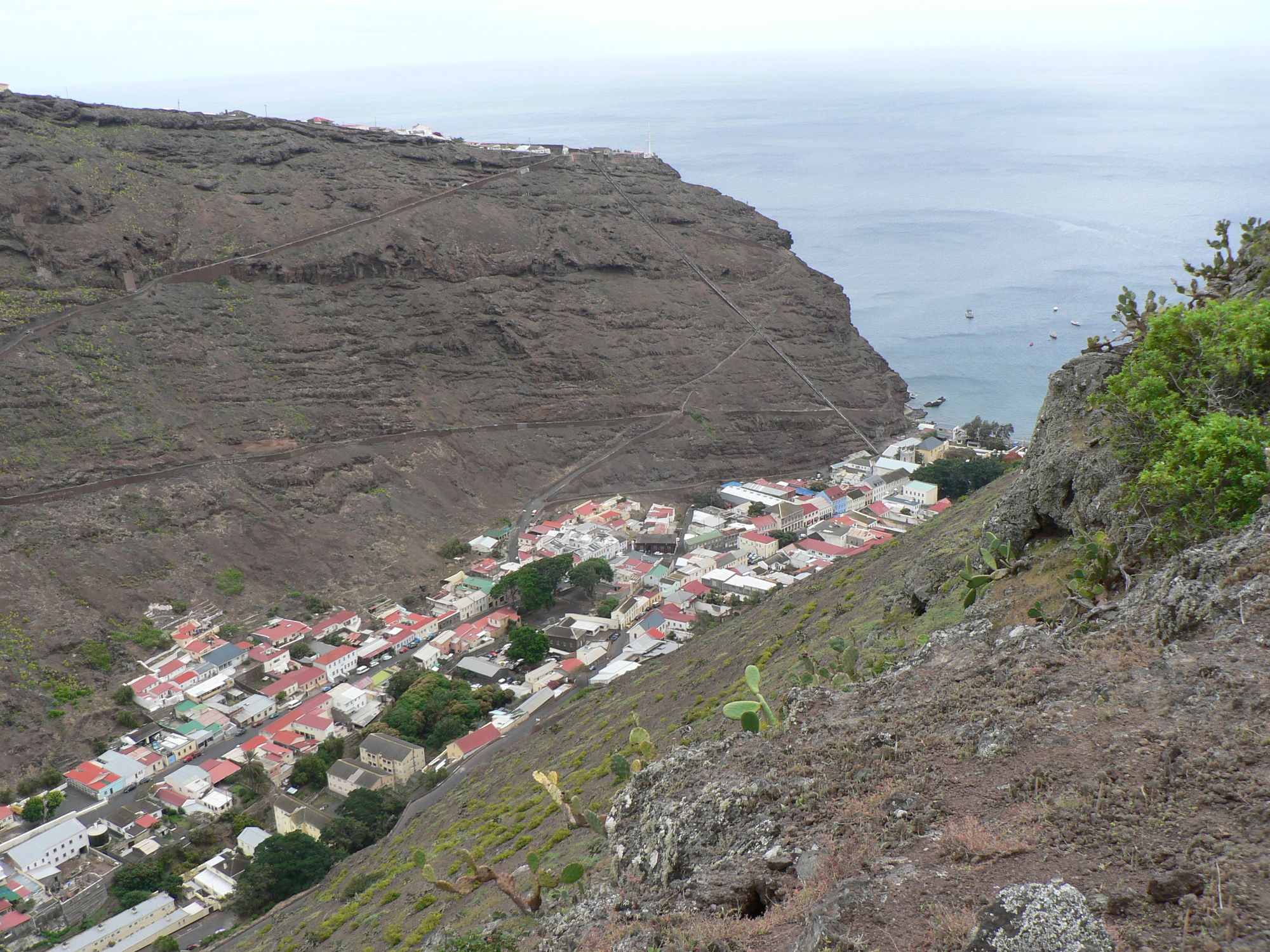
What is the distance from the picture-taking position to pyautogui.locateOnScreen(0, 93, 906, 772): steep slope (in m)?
33.1

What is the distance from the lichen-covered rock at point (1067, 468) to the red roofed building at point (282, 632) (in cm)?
2686

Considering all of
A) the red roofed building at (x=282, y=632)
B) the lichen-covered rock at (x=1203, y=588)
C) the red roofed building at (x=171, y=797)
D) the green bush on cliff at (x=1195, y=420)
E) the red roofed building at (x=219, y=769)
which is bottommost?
the red roofed building at (x=171, y=797)

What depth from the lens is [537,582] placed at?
33.2 m

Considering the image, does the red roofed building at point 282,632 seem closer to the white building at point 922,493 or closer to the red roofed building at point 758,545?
the red roofed building at point 758,545

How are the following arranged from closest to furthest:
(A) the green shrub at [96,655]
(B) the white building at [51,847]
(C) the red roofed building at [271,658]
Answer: (B) the white building at [51,847] < (A) the green shrub at [96,655] < (C) the red roofed building at [271,658]

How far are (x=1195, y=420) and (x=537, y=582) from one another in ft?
90.3

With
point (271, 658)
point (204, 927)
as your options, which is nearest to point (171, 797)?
point (204, 927)

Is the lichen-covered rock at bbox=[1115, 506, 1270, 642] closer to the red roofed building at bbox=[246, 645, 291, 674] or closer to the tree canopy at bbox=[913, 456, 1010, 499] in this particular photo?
the red roofed building at bbox=[246, 645, 291, 674]

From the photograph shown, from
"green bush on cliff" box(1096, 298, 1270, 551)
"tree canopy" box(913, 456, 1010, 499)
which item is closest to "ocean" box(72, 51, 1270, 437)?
"tree canopy" box(913, 456, 1010, 499)

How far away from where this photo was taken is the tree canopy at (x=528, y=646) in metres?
28.3

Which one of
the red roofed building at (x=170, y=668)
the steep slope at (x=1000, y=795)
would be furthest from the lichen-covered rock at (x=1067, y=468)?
the red roofed building at (x=170, y=668)

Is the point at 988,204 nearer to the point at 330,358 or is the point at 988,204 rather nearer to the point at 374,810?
the point at 330,358

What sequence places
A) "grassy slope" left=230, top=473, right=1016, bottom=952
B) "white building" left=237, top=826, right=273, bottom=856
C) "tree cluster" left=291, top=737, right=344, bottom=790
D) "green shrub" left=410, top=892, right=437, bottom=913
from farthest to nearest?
1. "tree cluster" left=291, top=737, right=344, bottom=790
2. "white building" left=237, top=826, right=273, bottom=856
3. "green shrub" left=410, top=892, right=437, bottom=913
4. "grassy slope" left=230, top=473, right=1016, bottom=952

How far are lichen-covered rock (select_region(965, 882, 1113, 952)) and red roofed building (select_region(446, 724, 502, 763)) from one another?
19.9m
